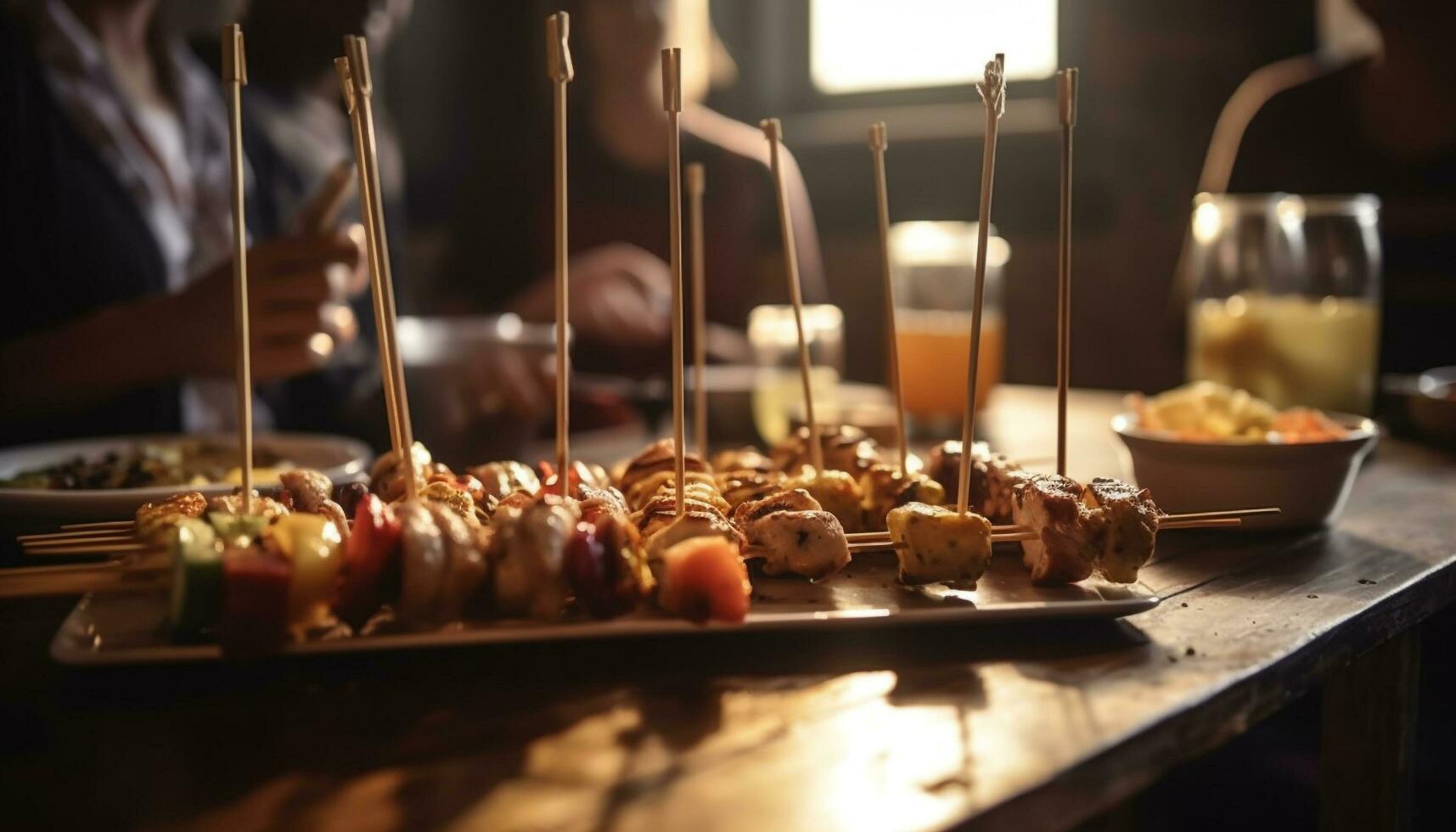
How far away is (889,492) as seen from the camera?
4.65 ft

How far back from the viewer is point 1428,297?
3.91 metres

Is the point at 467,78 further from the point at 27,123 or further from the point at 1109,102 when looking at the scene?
the point at 27,123

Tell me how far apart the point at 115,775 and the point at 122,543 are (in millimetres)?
407

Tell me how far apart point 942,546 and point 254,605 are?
0.62 meters

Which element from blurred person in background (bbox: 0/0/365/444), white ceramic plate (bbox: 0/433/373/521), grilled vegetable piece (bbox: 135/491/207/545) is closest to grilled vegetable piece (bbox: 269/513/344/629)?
grilled vegetable piece (bbox: 135/491/207/545)

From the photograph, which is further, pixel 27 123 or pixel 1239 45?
pixel 1239 45

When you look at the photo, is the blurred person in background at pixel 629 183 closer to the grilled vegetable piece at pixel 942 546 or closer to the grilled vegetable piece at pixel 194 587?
the grilled vegetable piece at pixel 942 546

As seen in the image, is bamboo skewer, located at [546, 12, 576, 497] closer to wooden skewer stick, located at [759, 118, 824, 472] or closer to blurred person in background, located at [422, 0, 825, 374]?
wooden skewer stick, located at [759, 118, 824, 472]

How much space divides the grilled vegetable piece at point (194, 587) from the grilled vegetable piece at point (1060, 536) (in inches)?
30.1

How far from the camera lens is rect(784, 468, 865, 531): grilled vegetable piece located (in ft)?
4.60

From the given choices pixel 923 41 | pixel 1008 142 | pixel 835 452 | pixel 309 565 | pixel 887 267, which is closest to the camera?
pixel 309 565

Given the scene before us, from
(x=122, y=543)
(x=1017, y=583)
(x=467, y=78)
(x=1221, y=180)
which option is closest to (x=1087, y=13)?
(x=1221, y=180)

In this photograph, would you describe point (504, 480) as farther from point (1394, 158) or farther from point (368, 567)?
point (1394, 158)

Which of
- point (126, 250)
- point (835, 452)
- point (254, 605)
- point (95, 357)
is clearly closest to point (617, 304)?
point (126, 250)
